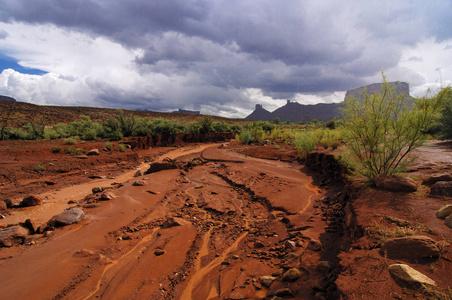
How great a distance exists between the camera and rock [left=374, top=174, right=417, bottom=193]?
504cm

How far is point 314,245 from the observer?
4184 mm

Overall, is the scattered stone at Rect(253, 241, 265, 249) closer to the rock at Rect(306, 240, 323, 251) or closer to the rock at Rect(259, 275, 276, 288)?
the rock at Rect(306, 240, 323, 251)

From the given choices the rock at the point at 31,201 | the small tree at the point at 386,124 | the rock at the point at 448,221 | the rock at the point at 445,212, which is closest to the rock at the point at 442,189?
the small tree at the point at 386,124

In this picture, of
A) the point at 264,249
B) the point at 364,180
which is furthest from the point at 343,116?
the point at 264,249

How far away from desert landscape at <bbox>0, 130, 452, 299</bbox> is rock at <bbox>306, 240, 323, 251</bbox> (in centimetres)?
2

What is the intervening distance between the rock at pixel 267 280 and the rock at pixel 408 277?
1.65 m

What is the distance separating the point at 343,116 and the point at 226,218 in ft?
15.3

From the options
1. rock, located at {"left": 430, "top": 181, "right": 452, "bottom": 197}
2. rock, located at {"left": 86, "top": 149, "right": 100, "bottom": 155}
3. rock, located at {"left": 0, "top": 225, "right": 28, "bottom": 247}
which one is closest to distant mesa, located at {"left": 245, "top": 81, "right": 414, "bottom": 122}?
rock, located at {"left": 86, "top": 149, "right": 100, "bottom": 155}

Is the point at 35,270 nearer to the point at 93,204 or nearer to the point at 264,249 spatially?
the point at 93,204

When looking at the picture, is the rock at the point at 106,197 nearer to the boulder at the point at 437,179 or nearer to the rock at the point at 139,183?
the rock at the point at 139,183

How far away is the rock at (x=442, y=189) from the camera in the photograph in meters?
4.60

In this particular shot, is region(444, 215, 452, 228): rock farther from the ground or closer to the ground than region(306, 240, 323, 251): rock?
farther from the ground

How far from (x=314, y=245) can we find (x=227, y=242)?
1.92 m

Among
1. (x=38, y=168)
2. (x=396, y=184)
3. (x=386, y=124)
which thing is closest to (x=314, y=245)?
(x=396, y=184)
